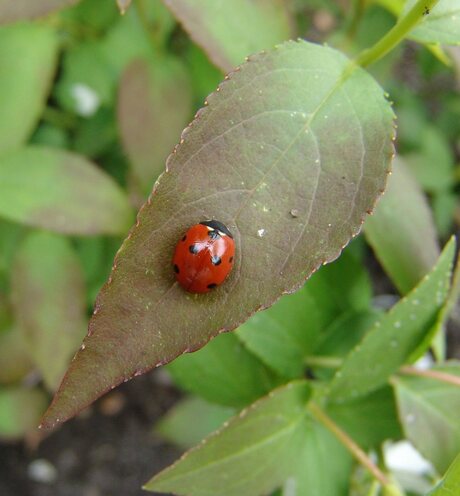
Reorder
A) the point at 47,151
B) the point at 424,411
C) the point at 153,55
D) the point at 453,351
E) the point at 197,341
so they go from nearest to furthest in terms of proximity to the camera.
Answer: the point at 197,341 → the point at 424,411 → the point at 47,151 → the point at 153,55 → the point at 453,351

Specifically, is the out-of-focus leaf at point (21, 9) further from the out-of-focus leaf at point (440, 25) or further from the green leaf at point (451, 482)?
the green leaf at point (451, 482)

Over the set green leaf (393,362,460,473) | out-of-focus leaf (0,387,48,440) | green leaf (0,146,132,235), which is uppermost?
green leaf (393,362,460,473)

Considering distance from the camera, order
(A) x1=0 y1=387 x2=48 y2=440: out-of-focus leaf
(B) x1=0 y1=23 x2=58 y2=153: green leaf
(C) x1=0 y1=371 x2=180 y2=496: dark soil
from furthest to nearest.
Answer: (C) x1=0 y1=371 x2=180 y2=496: dark soil, (A) x1=0 y1=387 x2=48 y2=440: out-of-focus leaf, (B) x1=0 y1=23 x2=58 y2=153: green leaf

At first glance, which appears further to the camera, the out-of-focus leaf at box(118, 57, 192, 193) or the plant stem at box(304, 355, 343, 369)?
the out-of-focus leaf at box(118, 57, 192, 193)

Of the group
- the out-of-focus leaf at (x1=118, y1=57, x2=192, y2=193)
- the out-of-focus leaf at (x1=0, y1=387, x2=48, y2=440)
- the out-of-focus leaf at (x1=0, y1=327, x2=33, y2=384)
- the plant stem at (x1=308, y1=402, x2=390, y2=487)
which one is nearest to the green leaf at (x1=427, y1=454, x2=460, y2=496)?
the plant stem at (x1=308, y1=402, x2=390, y2=487)

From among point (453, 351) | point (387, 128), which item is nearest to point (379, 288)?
point (453, 351)

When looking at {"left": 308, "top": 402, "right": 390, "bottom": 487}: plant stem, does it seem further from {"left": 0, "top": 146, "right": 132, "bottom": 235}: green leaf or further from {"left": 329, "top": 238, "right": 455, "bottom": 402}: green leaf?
{"left": 0, "top": 146, "right": 132, "bottom": 235}: green leaf

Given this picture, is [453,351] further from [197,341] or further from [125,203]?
[197,341]
